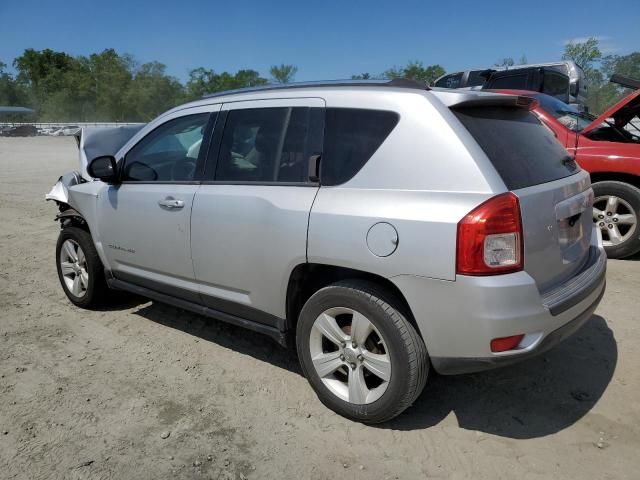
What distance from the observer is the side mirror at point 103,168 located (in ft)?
13.0

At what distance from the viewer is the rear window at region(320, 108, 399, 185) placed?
2.74m

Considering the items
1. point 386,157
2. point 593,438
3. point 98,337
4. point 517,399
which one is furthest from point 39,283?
point 593,438

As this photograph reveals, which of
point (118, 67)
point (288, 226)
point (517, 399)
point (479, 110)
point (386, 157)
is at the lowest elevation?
point (517, 399)

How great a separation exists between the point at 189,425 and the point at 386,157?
6.13 feet

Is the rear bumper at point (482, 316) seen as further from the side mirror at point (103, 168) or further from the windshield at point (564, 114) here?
the windshield at point (564, 114)

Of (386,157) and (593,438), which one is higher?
(386,157)

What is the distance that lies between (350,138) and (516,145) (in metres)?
0.90

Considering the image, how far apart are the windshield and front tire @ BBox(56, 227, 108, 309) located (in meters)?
5.37

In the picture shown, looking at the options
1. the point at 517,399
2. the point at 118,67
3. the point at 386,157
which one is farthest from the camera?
the point at 118,67

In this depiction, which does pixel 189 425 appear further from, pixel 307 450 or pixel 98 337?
pixel 98 337

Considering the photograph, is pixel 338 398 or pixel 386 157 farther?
pixel 338 398

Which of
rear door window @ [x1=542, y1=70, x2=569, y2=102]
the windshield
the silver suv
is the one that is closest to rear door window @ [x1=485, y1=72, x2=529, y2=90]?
rear door window @ [x1=542, y1=70, x2=569, y2=102]

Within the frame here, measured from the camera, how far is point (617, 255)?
18.8 ft

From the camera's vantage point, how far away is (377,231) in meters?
2.58
